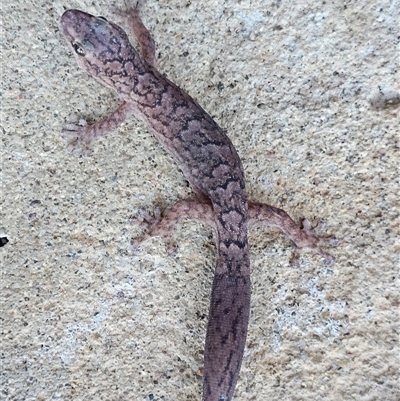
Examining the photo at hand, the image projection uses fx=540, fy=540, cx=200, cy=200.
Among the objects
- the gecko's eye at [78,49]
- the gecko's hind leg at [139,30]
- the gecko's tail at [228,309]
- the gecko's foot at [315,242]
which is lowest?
the gecko's tail at [228,309]

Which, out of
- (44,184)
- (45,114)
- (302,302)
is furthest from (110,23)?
(302,302)

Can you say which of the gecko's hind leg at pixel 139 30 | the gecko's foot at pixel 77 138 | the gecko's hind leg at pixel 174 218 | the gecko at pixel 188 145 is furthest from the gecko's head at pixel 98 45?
the gecko's hind leg at pixel 174 218

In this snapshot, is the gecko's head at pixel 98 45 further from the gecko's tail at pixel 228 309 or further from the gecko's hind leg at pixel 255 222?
the gecko's tail at pixel 228 309

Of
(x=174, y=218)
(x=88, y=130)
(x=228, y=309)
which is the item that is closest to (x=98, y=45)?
(x=88, y=130)

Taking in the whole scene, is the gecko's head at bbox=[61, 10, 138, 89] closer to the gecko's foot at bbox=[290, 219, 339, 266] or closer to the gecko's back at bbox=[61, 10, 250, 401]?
the gecko's back at bbox=[61, 10, 250, 401]

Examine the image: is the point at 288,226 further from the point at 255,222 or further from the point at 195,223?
the point at 195,223

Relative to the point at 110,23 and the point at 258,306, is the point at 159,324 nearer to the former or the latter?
the point at 258,306
